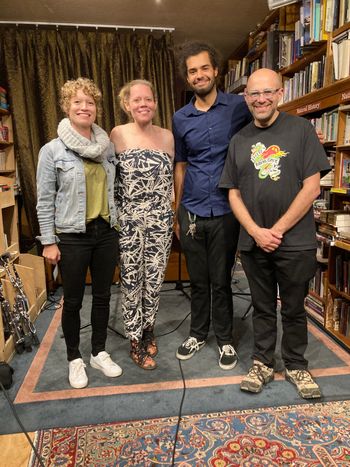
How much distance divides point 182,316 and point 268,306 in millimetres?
1049

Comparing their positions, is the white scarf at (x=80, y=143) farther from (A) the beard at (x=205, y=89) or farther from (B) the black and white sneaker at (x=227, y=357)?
(B) the black and white sneaker at (x=227, y=357)

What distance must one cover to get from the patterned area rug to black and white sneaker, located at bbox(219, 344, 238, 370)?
36 centimetres

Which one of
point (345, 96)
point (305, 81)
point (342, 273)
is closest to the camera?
point (345, 96)

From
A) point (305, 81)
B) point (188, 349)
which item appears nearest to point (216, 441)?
point (188, 349)

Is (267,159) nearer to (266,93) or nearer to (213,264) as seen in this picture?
(266,93)

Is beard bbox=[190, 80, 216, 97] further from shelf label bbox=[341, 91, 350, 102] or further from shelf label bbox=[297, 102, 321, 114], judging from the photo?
shelf label bbox=[297, 102, 321, 114]

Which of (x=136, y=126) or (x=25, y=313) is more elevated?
(x=136, y=126)

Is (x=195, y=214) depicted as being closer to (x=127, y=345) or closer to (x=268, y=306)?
(x=268, y=306)

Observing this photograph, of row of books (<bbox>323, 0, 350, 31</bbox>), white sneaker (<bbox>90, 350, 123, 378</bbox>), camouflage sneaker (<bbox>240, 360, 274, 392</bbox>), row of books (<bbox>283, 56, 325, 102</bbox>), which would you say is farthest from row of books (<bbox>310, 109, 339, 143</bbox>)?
white sneaker (<bbox>90, 350, 123, 378</bbox>)

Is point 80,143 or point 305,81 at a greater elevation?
point 305,81

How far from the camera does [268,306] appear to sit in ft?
5.82

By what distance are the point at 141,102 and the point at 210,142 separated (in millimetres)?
388

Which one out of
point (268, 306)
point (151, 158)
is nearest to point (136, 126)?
point (151, 158)

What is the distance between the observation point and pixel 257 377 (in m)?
1.77
